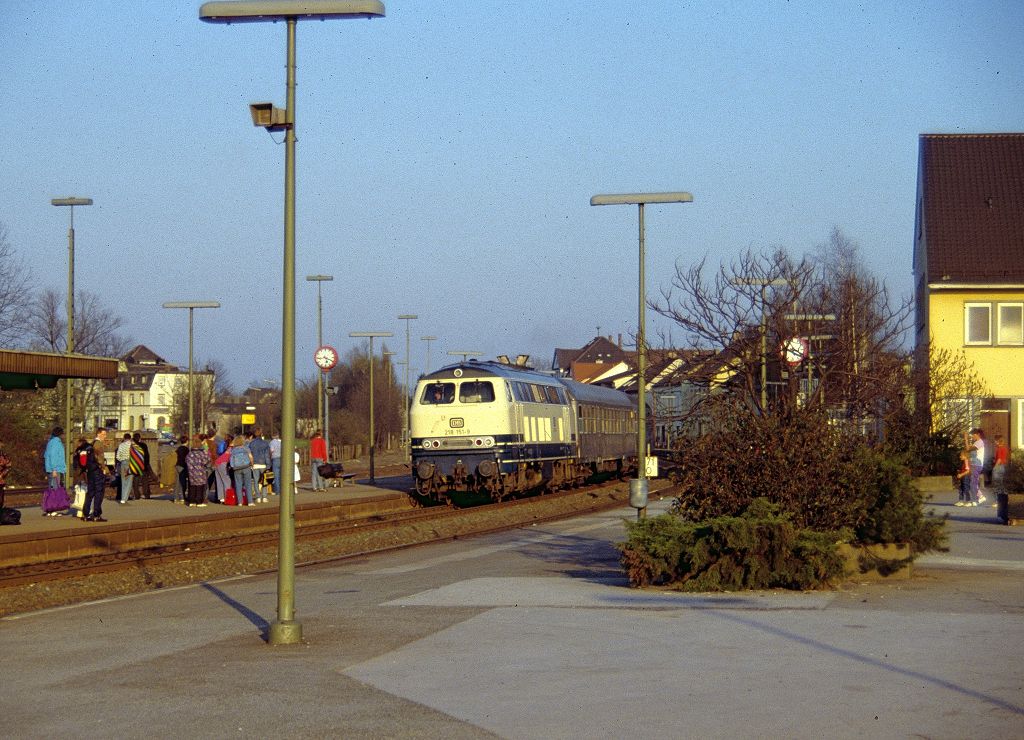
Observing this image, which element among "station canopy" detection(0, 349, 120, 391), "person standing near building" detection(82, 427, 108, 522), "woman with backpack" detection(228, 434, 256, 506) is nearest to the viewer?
"station canopy" detection(0, 349, 120, 391)

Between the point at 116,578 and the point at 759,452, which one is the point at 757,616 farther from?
the point at 116,578

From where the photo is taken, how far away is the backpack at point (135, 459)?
32.1 metres

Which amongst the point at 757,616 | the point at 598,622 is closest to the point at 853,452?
the point at 757,616

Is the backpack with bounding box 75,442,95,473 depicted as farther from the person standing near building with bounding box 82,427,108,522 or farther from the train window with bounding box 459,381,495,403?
the train window with bounding box 459,381,495,403

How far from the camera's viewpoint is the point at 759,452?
15.6 metres

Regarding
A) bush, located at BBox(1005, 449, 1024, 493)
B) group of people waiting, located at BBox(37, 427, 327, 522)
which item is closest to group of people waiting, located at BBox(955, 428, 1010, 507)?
bush, located at BBox(1005, 449, 1024, 493)

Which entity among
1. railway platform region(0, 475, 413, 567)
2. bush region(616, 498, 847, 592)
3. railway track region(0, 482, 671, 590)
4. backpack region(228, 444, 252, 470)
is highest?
backpack region(228, 444, 252, 470)

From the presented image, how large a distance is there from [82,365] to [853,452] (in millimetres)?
16969

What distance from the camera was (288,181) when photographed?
460 inches

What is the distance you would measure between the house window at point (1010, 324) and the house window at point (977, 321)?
36 cm

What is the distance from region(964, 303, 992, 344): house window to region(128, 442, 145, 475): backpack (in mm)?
26328

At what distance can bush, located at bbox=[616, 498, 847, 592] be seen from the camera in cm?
1434

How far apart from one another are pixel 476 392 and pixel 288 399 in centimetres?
Answer: 2230

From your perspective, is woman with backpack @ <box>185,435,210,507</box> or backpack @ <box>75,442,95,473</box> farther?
woman with backpack @ <box>185,435,210,507</box>
